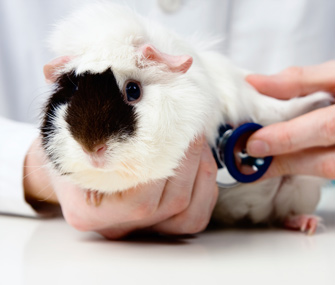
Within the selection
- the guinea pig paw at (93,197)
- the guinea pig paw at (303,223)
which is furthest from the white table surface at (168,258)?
the guinea pig paw at (93,197)

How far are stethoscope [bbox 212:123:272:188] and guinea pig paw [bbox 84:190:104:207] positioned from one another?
1.28 feet

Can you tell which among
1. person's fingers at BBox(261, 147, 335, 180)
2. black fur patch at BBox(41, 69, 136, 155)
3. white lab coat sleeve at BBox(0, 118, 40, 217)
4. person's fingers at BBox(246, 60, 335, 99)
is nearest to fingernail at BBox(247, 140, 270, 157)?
person's fingers at BBox(261, 147, 335, 180)

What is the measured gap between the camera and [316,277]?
0.99 m

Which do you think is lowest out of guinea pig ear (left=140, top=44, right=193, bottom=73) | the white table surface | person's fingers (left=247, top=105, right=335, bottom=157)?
the white table surface

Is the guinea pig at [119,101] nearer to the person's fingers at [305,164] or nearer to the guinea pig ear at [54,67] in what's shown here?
the guinea pig ear at [54,67]

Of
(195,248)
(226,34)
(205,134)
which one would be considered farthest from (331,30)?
(195,248)

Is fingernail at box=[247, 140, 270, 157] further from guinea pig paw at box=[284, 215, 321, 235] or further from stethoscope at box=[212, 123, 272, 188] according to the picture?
guinea pig paw at box=[284, 215, 321, 235]

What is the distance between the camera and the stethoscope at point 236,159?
1299 mm

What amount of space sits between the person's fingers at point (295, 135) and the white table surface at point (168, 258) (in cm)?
29

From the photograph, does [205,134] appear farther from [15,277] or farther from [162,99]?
[15,277]

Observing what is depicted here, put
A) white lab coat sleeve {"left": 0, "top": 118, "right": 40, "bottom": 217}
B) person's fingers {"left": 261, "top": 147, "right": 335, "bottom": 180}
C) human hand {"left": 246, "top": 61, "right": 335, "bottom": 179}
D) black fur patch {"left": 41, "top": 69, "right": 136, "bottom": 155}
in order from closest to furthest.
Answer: black fur patch {"left": 41, "top": 69, "right": 136, "bottom": 155} → human hand {"left": 246, "top": 61, "right": 335, "bottom": 179} → person's fingers {"left": 261, "top": 147, "right": 335, "bottom": 180} → white lab coat sleeve {"left": 0, "top": 118, "right": 40, "bottom": 217}

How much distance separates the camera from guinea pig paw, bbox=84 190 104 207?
3.85ft

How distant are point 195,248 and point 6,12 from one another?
1.55 metres

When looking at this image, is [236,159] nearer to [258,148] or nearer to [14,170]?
[258,148]
